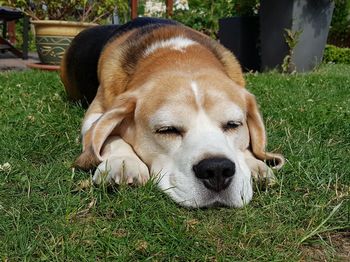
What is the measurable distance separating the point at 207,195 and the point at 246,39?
25.7 feet

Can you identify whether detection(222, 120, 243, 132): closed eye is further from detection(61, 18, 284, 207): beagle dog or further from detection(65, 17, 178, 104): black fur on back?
detection(65, 17, 178, 104): black fur on back

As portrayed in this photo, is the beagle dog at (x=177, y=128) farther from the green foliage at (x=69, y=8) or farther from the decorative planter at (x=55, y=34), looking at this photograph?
the green foliage at (x=69, y=8)

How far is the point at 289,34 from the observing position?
344 inches

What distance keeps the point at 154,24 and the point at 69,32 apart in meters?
4.66

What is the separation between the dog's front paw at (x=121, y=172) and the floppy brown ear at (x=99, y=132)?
0.13 m

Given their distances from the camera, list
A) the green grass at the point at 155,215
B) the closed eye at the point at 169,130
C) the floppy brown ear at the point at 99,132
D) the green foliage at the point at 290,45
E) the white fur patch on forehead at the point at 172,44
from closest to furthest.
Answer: the green grass at the point at 155,215 → the closed eye at the point at 169,130 → the floppy brown ear at the point at 99,132 → the white fur patch on forehead at the point at 172,44 → the green foliage at the point at 290,45

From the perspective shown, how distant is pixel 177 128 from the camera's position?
111 inches

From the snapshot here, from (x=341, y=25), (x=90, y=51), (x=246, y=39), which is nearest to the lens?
(x=90, y=51)

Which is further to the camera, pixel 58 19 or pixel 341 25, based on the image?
pixel 341 25

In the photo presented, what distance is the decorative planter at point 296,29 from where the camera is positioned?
346 inches

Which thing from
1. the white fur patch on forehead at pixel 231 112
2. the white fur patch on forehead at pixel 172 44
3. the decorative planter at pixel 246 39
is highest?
the white fur patch on forehead at pixel 172 44

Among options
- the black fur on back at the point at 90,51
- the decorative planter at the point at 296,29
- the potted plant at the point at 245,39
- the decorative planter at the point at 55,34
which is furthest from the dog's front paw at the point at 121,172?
the potted plant at the point at 245,39

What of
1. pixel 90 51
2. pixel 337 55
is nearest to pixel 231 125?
pixel 90 51

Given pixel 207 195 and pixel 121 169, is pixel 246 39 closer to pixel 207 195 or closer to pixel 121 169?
pixel 121 169
